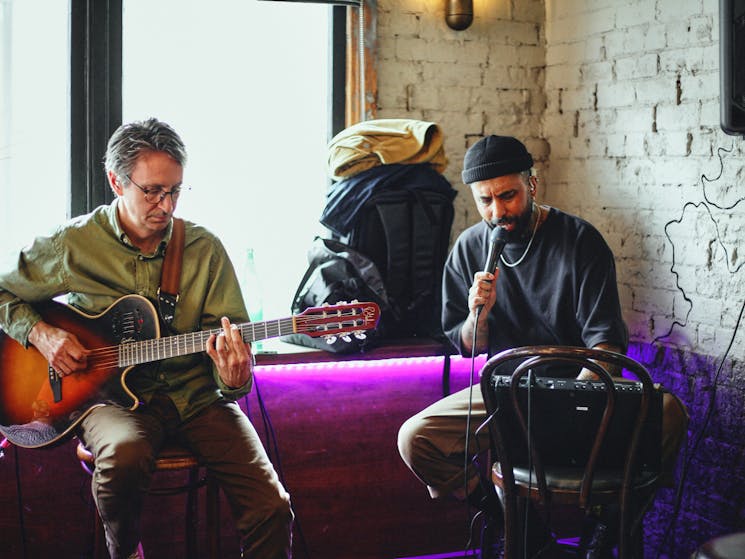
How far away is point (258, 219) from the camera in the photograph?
370 cm

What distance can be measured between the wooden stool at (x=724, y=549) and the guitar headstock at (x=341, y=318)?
123cm

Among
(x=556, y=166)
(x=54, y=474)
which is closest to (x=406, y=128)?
(x=556, y=166)

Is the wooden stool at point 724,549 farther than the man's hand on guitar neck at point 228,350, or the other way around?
the man's hand on guitar neck at point 228,350

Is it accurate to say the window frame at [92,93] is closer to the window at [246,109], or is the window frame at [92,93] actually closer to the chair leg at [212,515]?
the window at [246,109]

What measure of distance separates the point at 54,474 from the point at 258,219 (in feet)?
4.08

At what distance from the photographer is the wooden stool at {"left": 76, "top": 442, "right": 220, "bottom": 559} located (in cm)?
261

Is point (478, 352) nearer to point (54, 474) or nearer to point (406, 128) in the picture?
point (406, 128)

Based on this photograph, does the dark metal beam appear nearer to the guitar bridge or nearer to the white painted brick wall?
the guitar bridge

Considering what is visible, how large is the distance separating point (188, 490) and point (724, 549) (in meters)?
1.60

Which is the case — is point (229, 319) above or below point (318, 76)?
below

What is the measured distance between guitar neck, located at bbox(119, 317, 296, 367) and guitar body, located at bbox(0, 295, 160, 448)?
3 cm

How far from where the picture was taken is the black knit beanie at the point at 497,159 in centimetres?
296

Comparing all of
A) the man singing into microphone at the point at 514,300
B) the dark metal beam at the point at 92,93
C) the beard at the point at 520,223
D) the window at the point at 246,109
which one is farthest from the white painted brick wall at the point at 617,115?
the dark metal beam at the point at 92,93

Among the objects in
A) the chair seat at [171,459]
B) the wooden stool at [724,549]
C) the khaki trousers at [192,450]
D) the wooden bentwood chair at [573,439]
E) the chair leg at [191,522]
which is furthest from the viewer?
the chair leg at [191,522]
